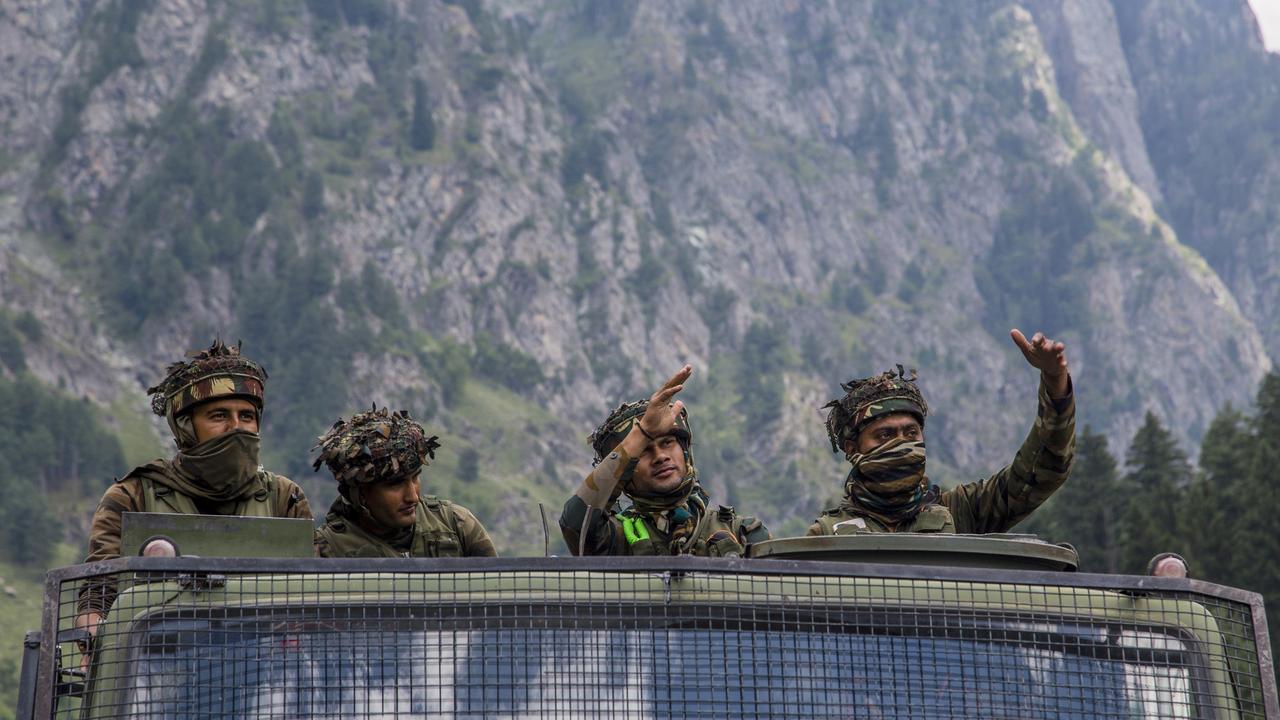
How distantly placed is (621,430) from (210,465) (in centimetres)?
139

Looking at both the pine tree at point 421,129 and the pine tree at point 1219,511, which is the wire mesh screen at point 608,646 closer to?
the pine tree at point 1219,511

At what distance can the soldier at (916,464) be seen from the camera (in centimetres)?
718

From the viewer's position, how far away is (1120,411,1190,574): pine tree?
192 feet

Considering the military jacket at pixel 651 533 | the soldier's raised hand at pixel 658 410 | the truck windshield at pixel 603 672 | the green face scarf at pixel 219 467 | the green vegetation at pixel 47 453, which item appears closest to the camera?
the truck windshield at pixel 603 672

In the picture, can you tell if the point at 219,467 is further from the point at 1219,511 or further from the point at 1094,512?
the point at 1094,512

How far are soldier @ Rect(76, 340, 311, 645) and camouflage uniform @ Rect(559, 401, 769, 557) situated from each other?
99cm

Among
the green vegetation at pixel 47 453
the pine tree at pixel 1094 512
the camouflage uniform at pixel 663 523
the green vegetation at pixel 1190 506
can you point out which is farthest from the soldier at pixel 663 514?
the green vegetation at pixel 47 453

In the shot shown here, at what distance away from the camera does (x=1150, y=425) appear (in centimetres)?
7269

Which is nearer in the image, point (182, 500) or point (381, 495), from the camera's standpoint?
point (381, 495)

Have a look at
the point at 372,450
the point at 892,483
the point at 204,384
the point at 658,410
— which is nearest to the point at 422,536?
the point at 372,450

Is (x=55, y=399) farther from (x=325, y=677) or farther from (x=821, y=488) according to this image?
(x=325, y=677)

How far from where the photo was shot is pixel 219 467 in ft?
23.3

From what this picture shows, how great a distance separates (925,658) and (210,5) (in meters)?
194

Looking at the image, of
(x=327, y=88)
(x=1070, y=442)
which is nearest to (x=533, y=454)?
(x=327, y=88)
